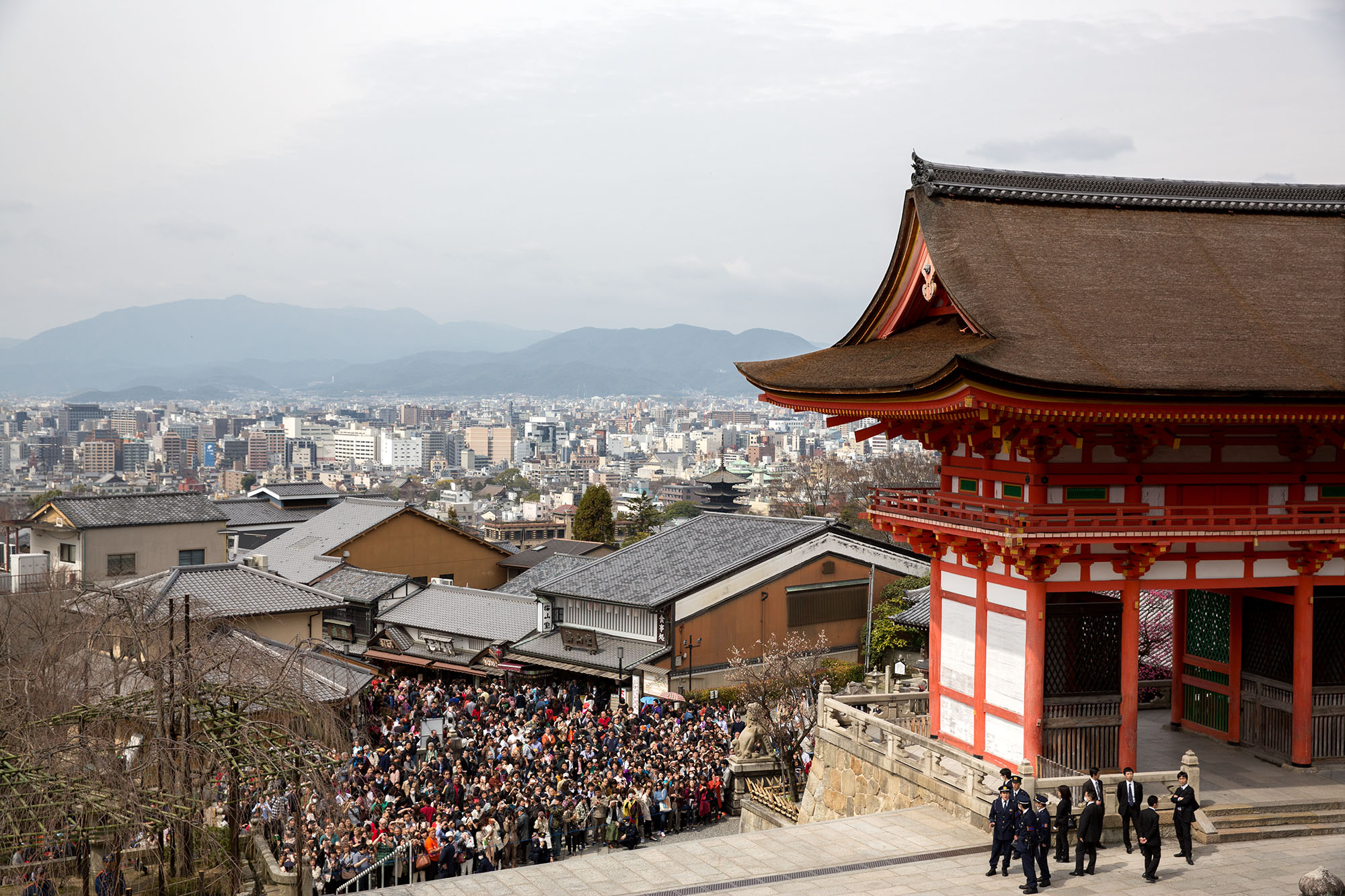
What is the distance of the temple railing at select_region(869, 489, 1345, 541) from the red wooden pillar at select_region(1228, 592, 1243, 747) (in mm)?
2216

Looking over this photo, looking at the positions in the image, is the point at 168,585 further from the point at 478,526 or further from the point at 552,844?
the point at 478,526

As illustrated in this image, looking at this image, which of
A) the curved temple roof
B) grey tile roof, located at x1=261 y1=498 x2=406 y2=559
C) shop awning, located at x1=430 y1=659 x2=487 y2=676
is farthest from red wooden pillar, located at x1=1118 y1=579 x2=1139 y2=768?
grey tile roof, located at x1=261 y1=498 x2=406 y2=559

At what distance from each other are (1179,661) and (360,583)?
3310cm

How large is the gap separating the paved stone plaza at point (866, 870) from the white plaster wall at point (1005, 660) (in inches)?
86.6

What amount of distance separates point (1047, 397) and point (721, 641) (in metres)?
22.4

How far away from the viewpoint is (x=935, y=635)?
2014cm

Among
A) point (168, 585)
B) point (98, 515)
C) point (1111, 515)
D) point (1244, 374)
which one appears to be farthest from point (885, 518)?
point (98, 515)

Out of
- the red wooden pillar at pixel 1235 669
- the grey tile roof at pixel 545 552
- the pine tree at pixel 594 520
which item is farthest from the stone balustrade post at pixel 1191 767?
the pine tree at pixel 594 520

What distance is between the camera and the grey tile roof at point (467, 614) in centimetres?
4062

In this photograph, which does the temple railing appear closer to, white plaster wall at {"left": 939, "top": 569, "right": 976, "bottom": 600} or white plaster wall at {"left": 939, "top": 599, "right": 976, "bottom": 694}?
white plaster wall at {"left": 939, "top": 569, "right": 976, "bottom": 600}

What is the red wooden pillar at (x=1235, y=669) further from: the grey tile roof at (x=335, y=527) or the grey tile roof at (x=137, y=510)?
the grey tile roof at (x=137, y=510)

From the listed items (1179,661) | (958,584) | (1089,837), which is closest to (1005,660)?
(958,584)

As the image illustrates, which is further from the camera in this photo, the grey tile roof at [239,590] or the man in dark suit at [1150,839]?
the grey tile roof at [239,590]

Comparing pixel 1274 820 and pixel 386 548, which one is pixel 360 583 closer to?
pixel 386 548
